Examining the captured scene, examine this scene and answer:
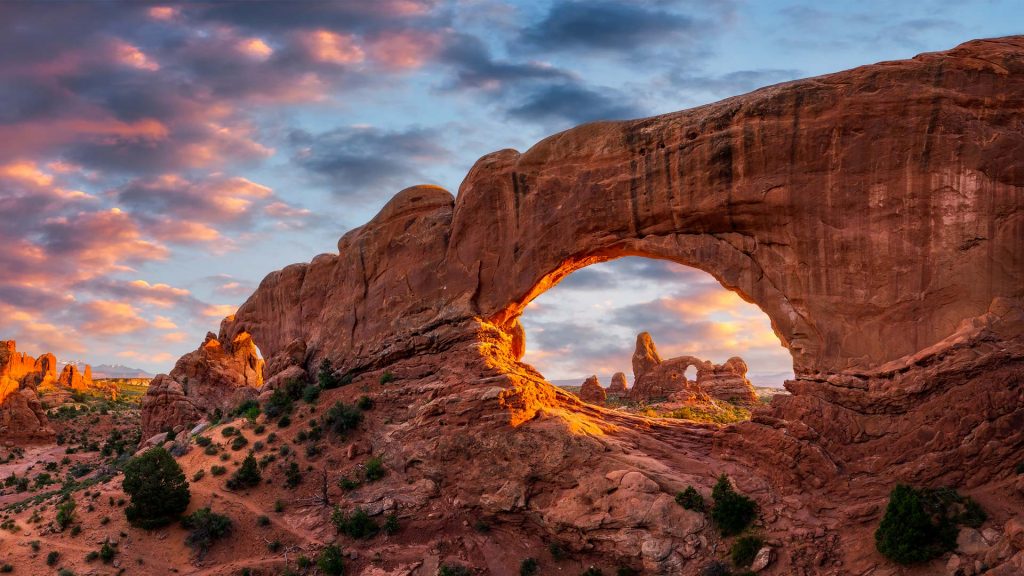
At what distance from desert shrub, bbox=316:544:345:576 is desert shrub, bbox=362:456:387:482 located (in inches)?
161

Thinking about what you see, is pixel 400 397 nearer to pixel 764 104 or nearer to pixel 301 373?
pixel 301 373

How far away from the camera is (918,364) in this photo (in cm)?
2428

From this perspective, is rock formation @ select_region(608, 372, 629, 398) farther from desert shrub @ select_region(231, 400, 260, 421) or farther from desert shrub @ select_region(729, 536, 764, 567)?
desert shrub @ select_region(729, 536, 764, 567)

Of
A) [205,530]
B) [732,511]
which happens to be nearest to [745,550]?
[732,511]

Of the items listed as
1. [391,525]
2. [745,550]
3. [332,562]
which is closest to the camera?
[745,550]

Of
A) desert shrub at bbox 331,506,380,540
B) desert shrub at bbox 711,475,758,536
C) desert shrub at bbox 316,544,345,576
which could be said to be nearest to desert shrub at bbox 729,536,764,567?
desert shrub at bbox 711,475,758,536

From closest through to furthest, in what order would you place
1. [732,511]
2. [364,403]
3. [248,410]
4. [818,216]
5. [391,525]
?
1. [732,511]
2. [818,216]
3. [391,525]
4. [364,403]
5. [248,410]

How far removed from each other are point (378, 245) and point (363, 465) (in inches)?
532

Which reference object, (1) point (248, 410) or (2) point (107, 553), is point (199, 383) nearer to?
(1) point (248, 410)

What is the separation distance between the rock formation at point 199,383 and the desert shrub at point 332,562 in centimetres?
2627

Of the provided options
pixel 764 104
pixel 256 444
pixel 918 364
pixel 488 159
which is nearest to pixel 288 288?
pixel 256 444

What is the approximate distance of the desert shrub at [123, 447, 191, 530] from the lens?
33062 mm

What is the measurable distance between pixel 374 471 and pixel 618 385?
4214 centimetres

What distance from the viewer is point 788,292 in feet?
91.8
